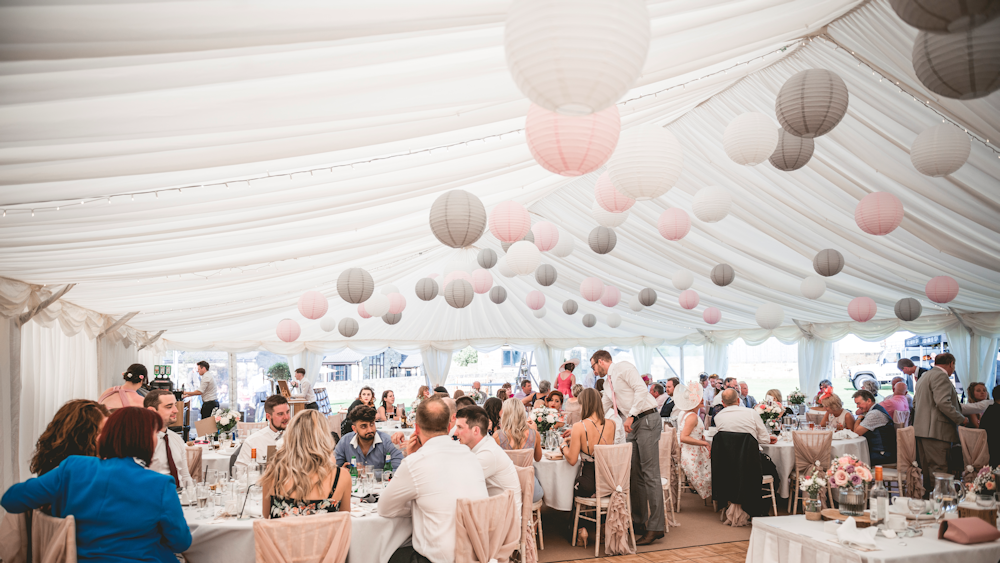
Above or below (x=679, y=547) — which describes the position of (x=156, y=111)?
above

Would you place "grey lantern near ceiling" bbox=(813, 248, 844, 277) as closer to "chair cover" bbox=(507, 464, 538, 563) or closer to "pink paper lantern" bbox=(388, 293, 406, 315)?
"chair cover" bbox=(507, 464, 538, 563)

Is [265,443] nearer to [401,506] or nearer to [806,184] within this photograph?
[401,506]

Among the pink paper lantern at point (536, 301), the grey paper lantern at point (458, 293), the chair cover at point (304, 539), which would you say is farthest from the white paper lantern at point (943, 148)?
the pink paper lantern at point (536, 301)

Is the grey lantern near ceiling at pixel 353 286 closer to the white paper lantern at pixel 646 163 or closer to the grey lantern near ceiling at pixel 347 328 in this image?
the white paper lantern at pixel 646 163

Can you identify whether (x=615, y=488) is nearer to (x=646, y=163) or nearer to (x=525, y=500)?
(x=525, y=500)

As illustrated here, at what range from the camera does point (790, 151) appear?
4.70 meters

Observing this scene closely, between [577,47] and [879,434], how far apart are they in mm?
7657

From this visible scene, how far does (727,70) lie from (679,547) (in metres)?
4.47

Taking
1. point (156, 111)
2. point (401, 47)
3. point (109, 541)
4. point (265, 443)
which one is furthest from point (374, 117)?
point (265, 443)

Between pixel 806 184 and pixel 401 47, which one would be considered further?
pixel 806 184

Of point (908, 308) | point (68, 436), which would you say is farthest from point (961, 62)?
point (908, 308)

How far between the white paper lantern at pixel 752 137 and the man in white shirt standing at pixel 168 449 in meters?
4.44

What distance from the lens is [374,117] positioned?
11.8 feet

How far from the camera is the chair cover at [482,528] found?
323cm
